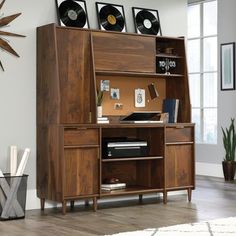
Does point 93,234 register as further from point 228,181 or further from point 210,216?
point 228,181

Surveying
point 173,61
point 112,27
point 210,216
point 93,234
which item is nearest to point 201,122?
point 173,61

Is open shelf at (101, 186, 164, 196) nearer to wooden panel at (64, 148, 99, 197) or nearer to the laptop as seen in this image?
wooden panel at (64, 148, 99, 197)

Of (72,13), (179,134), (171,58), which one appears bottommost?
(179,134)

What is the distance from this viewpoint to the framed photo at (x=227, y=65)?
7918 mm

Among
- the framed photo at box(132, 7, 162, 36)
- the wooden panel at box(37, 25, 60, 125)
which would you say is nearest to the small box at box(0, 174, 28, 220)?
the wooden panel at box(37, 25, 60, 125)

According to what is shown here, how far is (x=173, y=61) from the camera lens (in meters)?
6.07

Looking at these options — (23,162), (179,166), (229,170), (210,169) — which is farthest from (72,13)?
(210,169)

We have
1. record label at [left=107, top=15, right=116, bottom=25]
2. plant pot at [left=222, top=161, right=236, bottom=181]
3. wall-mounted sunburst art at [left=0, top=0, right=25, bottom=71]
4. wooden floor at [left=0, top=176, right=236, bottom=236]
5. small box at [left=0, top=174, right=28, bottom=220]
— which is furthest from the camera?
plant pot at [left=222, top=161, right=236, bottom=181]

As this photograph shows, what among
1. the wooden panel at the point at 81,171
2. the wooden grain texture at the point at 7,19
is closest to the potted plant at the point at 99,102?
the wooden panel at the point at 81,171

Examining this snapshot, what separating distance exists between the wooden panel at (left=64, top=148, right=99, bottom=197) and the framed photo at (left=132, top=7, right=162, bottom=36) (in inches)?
61.2

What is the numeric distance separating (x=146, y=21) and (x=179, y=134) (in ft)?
4.22

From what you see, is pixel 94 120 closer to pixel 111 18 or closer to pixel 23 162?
pixel 23 162

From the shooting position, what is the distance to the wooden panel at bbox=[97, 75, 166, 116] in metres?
5.83

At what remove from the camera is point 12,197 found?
16.1 feet
